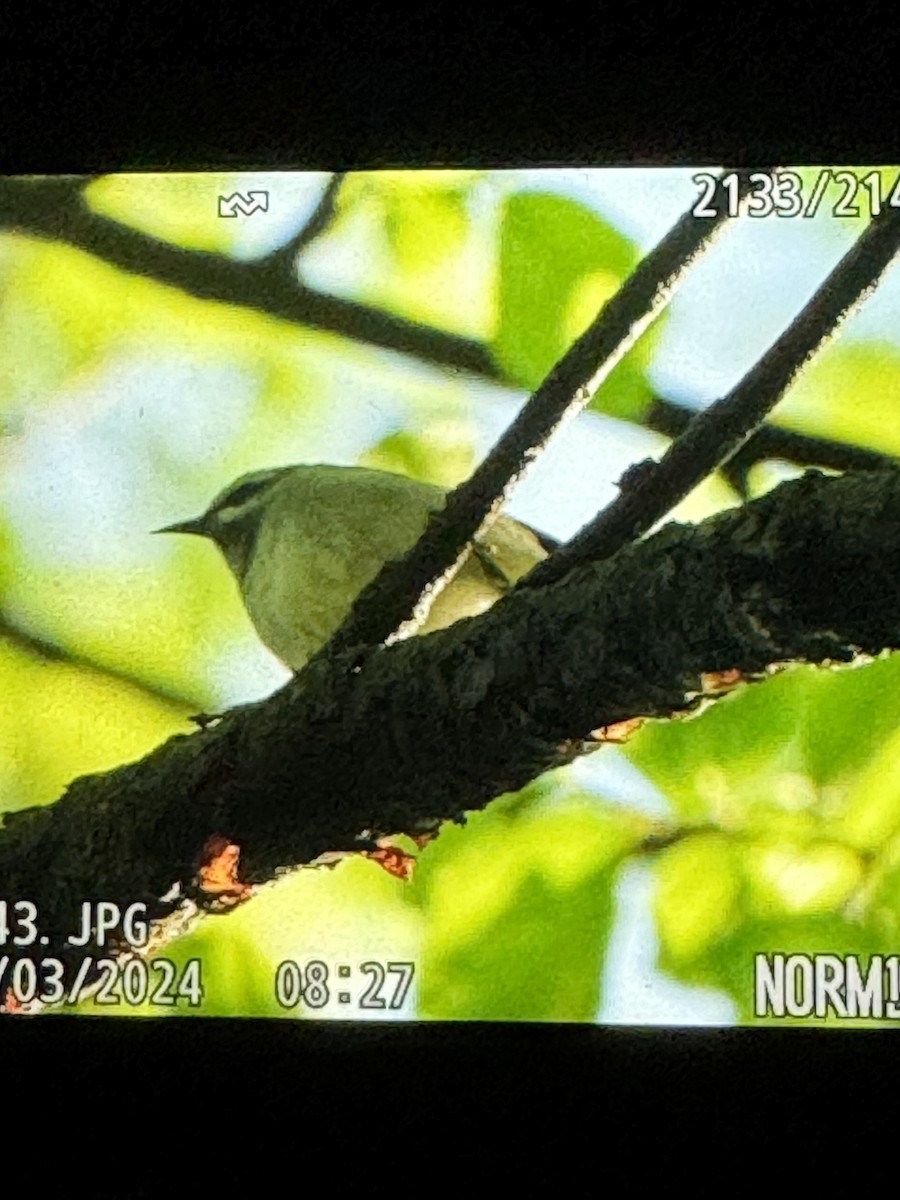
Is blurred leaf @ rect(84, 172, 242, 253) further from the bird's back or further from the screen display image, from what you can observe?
the bird's back

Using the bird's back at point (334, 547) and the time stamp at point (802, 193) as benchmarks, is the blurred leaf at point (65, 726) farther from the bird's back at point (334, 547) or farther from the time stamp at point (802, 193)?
the time stamp at point (802, 193)

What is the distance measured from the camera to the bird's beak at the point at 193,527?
90 cm

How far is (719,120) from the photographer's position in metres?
0.91

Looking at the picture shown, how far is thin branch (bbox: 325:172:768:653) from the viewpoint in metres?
0.88

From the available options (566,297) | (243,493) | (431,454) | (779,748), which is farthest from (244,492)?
(779,748)

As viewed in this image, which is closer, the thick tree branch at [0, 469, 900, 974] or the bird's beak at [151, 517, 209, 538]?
the thick tree branch at [0, 469, 900, 974]

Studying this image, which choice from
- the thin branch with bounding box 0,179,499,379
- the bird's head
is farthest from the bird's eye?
the thin branch with bounding box 0,179,499,379

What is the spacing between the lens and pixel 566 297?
90cm

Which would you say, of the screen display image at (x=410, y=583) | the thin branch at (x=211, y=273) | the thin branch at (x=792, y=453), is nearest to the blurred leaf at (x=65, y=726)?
the screen display image at (x=410, y=583)

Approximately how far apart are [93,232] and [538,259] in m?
0.27

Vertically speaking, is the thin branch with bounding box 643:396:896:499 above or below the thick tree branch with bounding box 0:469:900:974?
above

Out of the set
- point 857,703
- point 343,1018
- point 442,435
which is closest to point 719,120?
point 442,435

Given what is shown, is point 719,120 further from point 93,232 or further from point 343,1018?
point 343,1018

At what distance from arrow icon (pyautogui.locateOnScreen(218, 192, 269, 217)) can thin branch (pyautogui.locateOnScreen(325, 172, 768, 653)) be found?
0.20 metres
